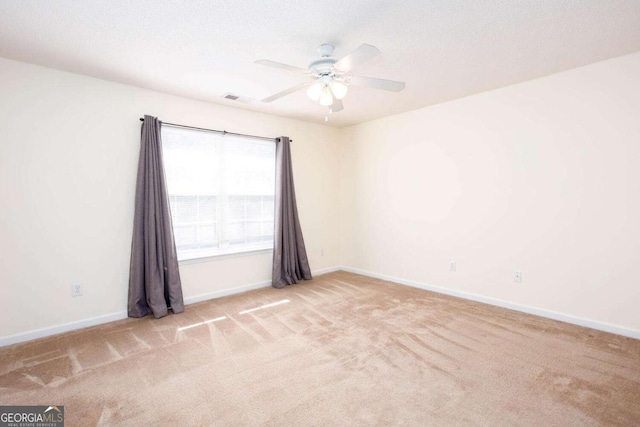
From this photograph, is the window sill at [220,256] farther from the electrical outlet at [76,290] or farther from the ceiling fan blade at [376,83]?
the ceiling fan blade at [376,83]

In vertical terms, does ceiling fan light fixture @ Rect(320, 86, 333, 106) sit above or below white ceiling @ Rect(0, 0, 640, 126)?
below

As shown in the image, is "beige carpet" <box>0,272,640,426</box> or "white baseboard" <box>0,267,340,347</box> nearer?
"beige carpet" <box>0,272,640,426</box>

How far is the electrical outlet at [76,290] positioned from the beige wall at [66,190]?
0.04m

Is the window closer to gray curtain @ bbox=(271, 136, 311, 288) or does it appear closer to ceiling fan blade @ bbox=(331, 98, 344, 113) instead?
gray curtain @ bbox=(271, 136, 311, 288)

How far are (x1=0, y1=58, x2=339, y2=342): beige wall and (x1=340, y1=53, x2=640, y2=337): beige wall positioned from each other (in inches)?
116

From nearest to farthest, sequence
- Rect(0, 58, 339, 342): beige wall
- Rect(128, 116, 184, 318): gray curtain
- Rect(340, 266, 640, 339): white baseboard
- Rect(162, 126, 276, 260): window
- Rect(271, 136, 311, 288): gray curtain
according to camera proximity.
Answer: Rect(0, 58, 339, 342): beige wall, Rect(340, 266, 640, 339): white baseboard, Rect(128, 116, 184, 318): gray curtain, Rect(162, 126, 276, 260): window, Rect(271, 136, 311, 288): gray curtain

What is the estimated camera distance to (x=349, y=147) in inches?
211

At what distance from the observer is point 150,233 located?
3.33 meters

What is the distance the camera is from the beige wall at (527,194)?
285 centimetres

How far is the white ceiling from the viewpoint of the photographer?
198 cm

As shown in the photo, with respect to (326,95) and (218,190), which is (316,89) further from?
(218,190)

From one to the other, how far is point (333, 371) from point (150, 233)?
237 centimetres

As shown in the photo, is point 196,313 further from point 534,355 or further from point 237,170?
point 534,355

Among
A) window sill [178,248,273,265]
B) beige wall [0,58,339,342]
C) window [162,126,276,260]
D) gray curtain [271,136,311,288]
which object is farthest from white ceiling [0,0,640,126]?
window sill [178,248,273,265]
